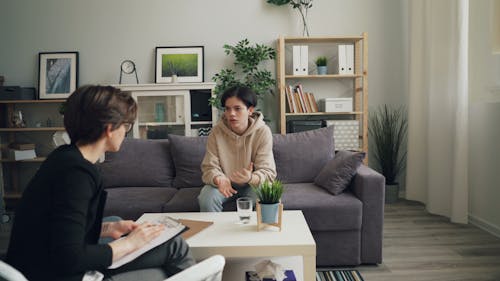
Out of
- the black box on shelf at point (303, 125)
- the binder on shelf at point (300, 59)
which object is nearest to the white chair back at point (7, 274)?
the black box on shelf at point (303, 125)

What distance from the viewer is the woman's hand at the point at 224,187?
2168mm

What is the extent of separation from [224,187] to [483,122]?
2.08m

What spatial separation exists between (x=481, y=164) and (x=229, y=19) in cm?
266

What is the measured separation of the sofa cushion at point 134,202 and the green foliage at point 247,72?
1421 mm

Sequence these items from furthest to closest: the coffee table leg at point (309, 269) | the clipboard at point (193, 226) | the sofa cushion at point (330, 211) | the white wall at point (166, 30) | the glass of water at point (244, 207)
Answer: the white wall at point (166, 30) → the sofa cushion at point (330, 211) → the glass of water at point (244, 207) → the clipboard at point (193, 226) → the coffee table leg at point (309, 269)

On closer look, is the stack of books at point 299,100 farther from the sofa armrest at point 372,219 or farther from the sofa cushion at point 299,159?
the sofa armrest at point 372,219

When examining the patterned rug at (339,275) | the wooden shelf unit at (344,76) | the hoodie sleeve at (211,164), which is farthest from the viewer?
the wooden shelf unit at (344,76)

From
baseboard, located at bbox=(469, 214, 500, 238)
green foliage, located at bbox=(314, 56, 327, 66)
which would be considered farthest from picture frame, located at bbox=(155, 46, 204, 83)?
baseboard, located at bbox=(469, 214, 500, 238)

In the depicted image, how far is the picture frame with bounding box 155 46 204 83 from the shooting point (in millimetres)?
4105

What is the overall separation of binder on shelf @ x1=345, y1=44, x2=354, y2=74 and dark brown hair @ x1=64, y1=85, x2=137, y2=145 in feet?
10.1

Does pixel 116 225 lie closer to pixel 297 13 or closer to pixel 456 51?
pixel 456 51

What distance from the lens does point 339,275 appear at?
217 cm

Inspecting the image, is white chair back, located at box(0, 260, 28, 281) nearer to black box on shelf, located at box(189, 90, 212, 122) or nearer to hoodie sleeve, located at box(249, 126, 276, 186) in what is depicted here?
hoodie sleeve, located at box(249, 126, 276, 186)

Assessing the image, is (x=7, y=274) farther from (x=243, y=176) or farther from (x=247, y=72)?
(x=247, y=72)
